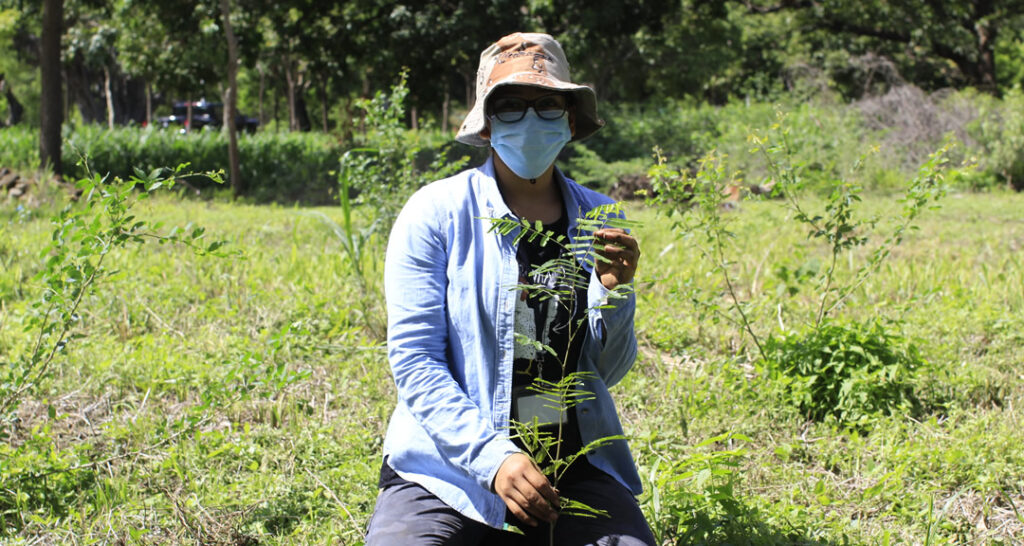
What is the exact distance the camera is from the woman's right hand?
182 cm

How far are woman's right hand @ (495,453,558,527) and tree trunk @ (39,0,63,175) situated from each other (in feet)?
33.1

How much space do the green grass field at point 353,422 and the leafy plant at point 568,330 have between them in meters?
0.58

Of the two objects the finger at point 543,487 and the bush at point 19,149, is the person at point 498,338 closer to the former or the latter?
the finger at point 543,487

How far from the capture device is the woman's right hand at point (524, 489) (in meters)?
1.82

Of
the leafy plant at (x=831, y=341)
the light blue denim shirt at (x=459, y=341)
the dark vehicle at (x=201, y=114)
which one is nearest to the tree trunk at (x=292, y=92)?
the dark vehicle at (x=201, y=114)

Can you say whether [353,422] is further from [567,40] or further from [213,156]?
[567,40]

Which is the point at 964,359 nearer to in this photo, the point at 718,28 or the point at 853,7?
the point at 718,28

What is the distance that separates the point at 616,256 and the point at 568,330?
27cm

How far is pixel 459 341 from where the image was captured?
2.11 meters

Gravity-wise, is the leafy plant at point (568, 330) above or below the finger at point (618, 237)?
below

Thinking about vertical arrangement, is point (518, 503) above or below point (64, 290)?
below

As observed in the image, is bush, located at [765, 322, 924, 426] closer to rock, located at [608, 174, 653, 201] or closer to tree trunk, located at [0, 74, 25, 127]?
rock, located at [608, 174, 653, 201]

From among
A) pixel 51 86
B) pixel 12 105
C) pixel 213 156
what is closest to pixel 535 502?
pixel 51 86

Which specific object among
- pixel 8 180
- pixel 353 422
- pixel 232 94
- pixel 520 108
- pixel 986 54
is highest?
pixel 986 54
